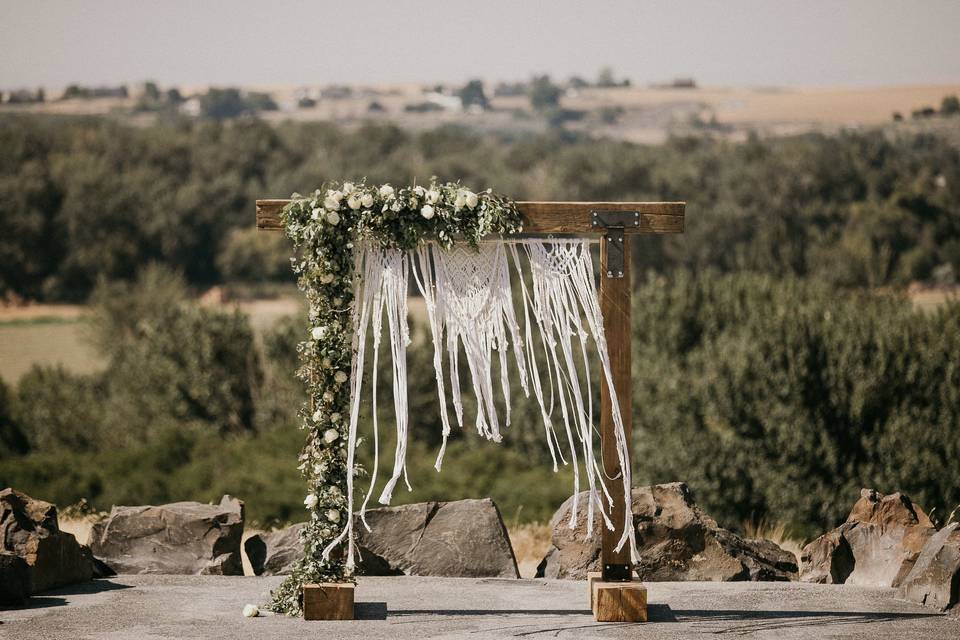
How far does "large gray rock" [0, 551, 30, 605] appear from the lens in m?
7.41

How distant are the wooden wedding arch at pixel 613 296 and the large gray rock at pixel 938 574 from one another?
1824 mm

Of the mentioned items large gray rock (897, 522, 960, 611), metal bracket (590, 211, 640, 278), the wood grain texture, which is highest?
metal bracket (590, 211, 640, 278)

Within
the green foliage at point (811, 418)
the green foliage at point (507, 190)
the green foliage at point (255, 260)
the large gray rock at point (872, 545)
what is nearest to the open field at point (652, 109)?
the green foliage at point (507, 190)

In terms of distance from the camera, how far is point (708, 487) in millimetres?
25609

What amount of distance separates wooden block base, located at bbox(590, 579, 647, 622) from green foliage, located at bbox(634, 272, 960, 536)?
1679cm

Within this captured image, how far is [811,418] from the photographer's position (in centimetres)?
2517

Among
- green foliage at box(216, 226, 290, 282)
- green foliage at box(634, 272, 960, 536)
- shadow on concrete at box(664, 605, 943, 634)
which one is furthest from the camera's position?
green foliage at box(216, 226, 290, 282)

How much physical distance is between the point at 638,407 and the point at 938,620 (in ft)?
72.9

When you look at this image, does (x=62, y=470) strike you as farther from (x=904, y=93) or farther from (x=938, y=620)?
(x=904, y=93)

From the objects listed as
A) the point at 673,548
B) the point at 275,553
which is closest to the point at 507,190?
the point at 275,553

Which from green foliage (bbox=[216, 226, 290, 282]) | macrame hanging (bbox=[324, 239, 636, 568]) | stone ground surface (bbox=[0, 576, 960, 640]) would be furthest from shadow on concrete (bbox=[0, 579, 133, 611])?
green foliage (bbox=[216, 226, 290, 282])

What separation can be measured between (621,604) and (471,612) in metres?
0.94

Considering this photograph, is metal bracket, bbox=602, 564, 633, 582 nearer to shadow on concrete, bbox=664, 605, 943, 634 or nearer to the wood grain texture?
the wood grain texture

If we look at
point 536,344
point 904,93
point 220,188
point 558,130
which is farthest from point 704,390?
point 558,130
